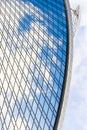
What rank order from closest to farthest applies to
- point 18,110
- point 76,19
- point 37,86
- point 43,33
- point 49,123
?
point 49,123, point 18,110, point 37,86, point 43,33, point 76,19

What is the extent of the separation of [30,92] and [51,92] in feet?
7.99

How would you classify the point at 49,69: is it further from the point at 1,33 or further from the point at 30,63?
the point at 1,33

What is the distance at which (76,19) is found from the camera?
51.5 meters

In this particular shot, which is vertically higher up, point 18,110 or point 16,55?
point 16,55

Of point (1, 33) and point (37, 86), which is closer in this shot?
point (37, 86)

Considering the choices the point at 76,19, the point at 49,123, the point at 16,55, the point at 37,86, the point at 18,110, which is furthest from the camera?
the point at 76,19

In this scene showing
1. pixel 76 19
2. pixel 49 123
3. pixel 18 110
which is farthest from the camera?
pixel 76 19

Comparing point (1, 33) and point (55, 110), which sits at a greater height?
point (1, 33)

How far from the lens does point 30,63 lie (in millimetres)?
41469

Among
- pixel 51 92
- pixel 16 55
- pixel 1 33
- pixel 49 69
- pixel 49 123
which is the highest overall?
pixel 1 33

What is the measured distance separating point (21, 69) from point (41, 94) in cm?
459

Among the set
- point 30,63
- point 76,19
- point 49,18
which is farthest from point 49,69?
point 76,19

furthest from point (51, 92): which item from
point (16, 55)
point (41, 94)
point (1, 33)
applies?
point (1, 33)

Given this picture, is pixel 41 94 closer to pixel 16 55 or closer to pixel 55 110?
pixel 55 110
